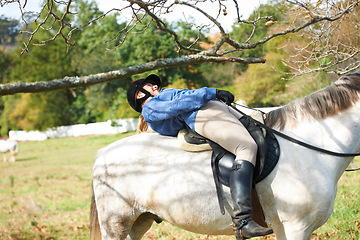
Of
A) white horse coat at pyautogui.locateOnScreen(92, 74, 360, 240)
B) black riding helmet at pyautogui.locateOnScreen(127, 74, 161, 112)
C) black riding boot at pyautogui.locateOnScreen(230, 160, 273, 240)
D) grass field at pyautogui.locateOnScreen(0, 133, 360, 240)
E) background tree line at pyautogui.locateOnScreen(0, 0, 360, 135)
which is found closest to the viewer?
black riding boot at pyautogui.locateOnScreen(230, 160, 273, 240)

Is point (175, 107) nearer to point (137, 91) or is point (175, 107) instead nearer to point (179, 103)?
point (179, 103)

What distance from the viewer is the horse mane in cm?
305

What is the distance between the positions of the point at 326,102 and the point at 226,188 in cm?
121

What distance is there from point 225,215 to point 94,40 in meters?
41.0

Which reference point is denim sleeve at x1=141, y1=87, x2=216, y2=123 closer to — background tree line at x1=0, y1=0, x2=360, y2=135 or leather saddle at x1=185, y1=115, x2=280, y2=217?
leather saddle at x1=185, y1=115, x2=280, y2=217

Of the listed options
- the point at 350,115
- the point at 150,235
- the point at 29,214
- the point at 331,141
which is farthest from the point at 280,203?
the point at 29,214

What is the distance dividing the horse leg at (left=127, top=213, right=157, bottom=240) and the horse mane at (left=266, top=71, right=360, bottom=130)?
1681mm

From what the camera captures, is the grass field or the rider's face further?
the grass field

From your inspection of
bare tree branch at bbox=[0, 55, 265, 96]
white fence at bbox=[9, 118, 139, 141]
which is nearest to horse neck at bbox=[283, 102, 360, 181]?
bare tree branch at bbox=[0, 55, 265, 96]

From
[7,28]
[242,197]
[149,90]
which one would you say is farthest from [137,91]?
[7,28]

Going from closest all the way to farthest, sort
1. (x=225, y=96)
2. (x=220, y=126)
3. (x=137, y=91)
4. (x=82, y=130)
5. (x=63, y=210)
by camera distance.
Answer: (x=220, y=126) → (x=225, y=96) → (x=137, y=91) → (x=63, y=210) → (x=82, y=130)

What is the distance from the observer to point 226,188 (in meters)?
3.04

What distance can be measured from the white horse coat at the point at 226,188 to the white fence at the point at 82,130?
103 ft

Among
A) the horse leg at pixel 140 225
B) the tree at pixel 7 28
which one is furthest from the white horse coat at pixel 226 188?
the tree at pixel 7 28
